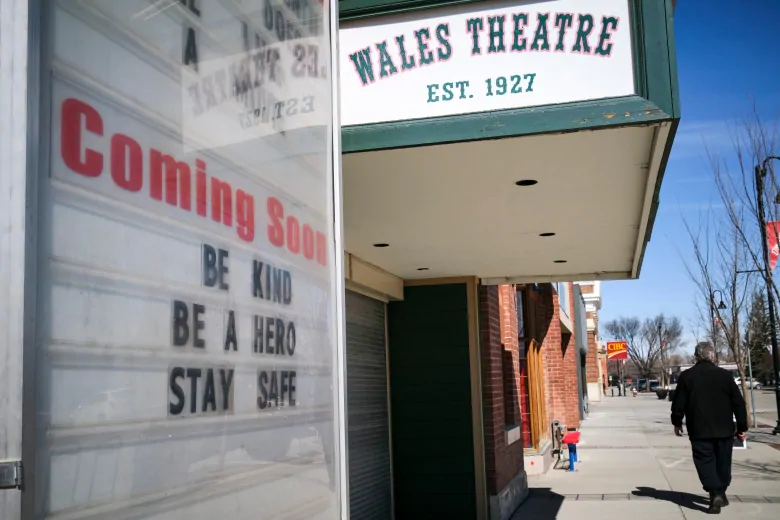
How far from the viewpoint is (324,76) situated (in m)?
2.62

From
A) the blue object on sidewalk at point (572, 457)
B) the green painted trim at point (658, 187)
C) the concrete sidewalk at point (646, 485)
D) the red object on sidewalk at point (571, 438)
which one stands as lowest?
the concrete sidewalk at point (646, 485)

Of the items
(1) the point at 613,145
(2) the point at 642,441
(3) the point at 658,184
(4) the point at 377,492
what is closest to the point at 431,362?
(4) the point at 377,492

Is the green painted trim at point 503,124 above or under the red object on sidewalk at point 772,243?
under

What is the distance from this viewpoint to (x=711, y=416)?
356 inches

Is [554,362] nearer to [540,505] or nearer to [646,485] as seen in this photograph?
[646,485]

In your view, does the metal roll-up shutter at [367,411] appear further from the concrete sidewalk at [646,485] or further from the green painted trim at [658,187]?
the green painted trim at [658,187]

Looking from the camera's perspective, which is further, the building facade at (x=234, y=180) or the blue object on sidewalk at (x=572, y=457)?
the blue object on sidewalk at (x=572, y=457)

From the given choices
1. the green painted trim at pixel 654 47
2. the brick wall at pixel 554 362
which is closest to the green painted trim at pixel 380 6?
the green painted trim at pixel 654 47

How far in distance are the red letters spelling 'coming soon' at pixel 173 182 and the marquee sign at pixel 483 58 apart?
82.2 inches

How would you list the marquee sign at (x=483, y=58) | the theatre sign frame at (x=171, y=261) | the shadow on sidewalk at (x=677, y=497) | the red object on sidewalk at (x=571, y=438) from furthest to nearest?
the red object on sidewalk at (x=571, y=438) < the shadow on sidewalk at (x=677, y=497) < the marquee sign at (x=483, y=58) < the theatre sign frame at (x=171, y=261)

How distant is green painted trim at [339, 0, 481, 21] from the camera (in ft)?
14.7

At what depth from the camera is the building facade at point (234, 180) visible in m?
1.45

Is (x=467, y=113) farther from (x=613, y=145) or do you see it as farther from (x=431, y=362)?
(x=431, y=362)

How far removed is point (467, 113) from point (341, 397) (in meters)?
2.19
